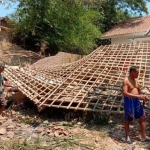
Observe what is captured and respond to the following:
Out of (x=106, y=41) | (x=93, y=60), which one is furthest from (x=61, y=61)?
(x=106, y=41)

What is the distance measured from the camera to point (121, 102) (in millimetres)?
5336

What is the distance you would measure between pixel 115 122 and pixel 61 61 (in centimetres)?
660

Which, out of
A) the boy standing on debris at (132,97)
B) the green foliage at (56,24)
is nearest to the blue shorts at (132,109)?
the boy standing on debris at (132,97)

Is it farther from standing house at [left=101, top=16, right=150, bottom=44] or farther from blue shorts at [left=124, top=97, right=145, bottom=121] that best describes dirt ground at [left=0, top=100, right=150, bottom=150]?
standing house at [left=101, top=16, right=150, bottom=44]

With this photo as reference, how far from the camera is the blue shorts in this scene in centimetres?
409

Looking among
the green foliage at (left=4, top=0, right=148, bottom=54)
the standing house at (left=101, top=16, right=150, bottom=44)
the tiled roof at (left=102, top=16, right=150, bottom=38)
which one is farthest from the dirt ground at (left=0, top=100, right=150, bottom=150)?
the tiled roof at (left=102, top=16, right=150, bottom=38)

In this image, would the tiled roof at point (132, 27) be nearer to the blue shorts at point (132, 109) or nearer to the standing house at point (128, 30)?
the standing house at point (128, 30)

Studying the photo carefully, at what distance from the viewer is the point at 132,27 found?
18984 millimetres

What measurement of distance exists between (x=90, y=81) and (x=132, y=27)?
13.6 m

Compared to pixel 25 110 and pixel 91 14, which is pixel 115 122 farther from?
pixel 91 14

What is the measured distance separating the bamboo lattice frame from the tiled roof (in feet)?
33.1

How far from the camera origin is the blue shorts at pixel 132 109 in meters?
4.09

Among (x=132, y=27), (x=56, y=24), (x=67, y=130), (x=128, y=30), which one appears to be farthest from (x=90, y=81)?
(x=132, y=27)

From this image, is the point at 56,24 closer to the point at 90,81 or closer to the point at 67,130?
the point at 90,81
